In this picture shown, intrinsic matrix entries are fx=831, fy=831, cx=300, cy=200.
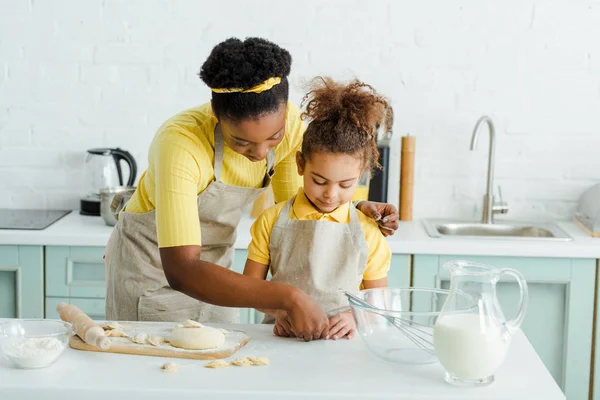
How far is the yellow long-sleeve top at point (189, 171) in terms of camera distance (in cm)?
179

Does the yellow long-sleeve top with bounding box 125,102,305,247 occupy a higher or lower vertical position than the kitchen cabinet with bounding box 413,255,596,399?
higher

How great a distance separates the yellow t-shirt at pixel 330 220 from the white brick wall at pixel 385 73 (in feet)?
4.34

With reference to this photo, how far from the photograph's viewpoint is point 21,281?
3.03m

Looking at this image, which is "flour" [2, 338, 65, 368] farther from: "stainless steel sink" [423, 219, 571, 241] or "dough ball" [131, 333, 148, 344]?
"stainless steel sink" [423, 219, 571, 241]

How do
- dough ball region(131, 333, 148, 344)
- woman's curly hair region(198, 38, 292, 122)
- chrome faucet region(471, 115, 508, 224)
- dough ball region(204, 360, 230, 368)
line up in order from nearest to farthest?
dough ball region(204, 360, 230, 368) < dough ball region(131, 333, 148, 344) < woman's curly hair region(198, 38, 292, 122) < chrome faucet region(471, 115, 508, 224)

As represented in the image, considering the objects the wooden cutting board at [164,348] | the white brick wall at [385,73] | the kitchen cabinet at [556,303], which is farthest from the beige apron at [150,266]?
the white brick wall at [385,73]

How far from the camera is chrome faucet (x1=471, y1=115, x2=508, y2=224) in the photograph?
3.21 m

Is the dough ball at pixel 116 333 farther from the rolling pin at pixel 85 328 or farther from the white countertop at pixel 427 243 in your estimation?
the white countertop at pixel 427 243

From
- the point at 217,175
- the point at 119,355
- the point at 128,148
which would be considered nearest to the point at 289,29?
the point at 128,148

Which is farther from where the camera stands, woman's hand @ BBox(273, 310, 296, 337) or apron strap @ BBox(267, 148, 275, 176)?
apron strap @ BBox(267, 148, 275, 176)

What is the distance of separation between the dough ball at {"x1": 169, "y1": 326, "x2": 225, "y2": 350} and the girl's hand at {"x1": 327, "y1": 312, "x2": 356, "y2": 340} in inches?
9.3

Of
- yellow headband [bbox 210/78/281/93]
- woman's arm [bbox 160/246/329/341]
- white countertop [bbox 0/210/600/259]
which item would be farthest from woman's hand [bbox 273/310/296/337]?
white countertop [bbox 0/210/600/259]

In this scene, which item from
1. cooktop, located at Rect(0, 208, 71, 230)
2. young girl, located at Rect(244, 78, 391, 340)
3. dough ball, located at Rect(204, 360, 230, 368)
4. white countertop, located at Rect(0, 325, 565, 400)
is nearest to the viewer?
white countertop, located at Rect(0, 325, 565, 400)

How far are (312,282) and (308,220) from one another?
0.50 ft
